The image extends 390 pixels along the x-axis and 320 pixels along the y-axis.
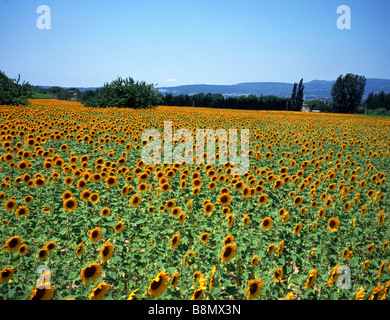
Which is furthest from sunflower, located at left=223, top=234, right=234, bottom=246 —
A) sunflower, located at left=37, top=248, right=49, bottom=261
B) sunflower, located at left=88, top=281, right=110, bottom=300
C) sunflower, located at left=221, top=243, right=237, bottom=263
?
sunflower, located at left=37, top=248, right=49, bottom=261

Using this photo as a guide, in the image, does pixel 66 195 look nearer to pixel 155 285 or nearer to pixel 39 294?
pixel 39 294

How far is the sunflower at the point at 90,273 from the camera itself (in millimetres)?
2648

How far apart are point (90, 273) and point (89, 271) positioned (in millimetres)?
26

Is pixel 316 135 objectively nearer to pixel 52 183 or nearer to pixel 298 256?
pixel 298 256

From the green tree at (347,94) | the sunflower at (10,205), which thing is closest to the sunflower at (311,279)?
the sunflower at (10,205)

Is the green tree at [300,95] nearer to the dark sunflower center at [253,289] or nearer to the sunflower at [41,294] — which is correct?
the dark sunflower center at [253,289]

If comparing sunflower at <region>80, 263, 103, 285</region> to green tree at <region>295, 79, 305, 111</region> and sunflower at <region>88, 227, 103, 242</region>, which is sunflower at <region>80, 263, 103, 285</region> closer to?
sunflower at <region>88, 227, 103, 242</region>

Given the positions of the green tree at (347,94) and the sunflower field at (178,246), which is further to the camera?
the green tree at (347,94)

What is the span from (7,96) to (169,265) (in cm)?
2350

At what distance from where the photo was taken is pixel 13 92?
839 inches

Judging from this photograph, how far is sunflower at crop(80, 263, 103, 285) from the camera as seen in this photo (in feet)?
8.69

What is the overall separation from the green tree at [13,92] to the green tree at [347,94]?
8352 cm

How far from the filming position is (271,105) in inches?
3310
